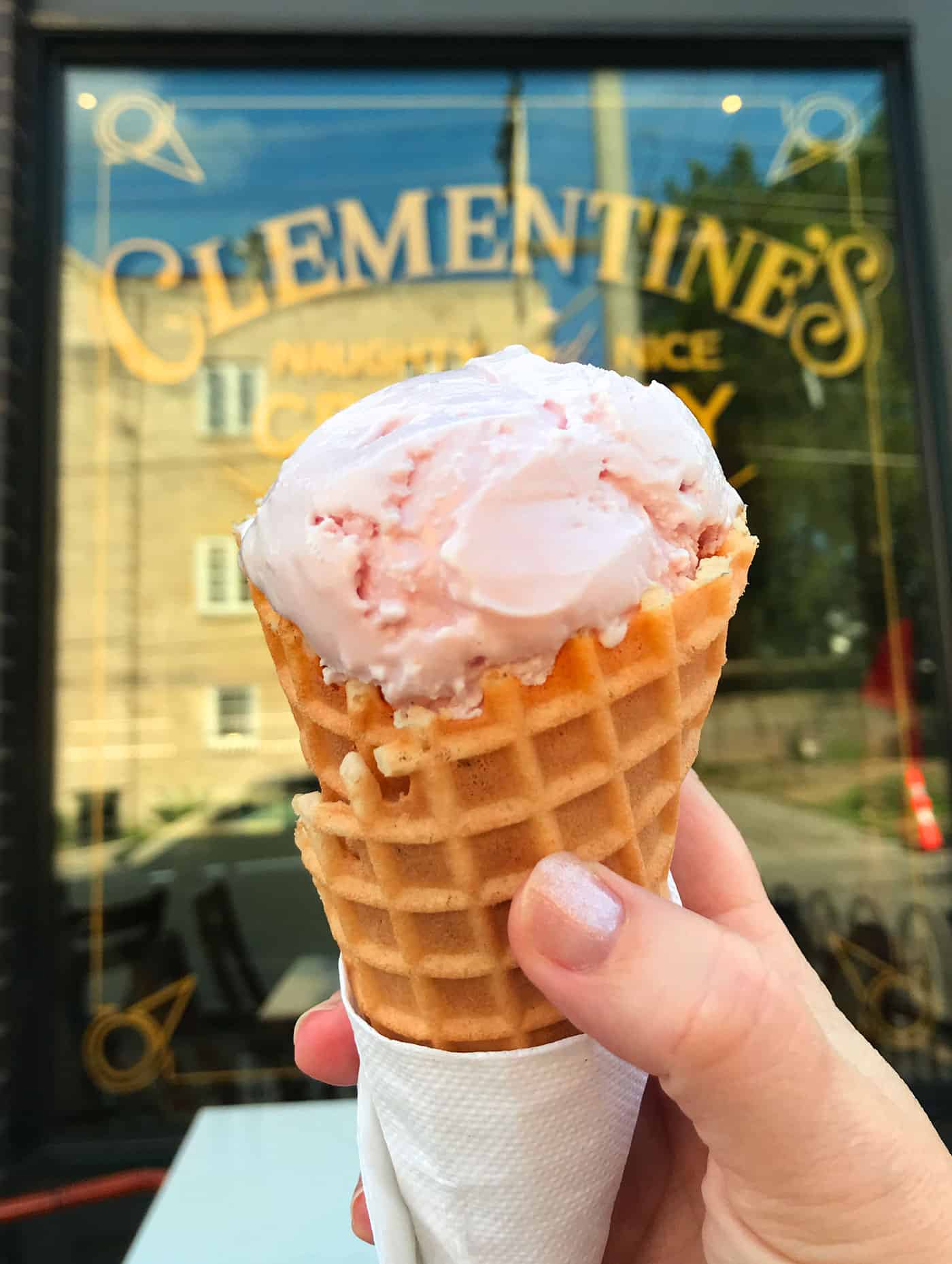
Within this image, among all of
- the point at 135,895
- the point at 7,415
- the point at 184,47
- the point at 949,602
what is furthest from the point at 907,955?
the point at 184,47

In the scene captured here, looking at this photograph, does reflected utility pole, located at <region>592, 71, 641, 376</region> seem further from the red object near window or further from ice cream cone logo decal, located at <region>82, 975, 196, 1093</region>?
the red object near window

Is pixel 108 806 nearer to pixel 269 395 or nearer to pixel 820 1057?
pixel 269 395

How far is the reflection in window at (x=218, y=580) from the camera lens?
2.98 meters

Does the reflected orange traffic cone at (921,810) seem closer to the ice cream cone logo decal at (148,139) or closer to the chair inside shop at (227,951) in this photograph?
the chair inside shop at (227,951)

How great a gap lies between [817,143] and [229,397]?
2.39 meters

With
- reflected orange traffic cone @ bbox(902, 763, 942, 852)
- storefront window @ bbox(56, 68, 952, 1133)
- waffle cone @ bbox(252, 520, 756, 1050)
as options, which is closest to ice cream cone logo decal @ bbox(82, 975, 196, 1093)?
storefront window @ bbox(56, 68, 952, 1133)

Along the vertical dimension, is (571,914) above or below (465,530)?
below

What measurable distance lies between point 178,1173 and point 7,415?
7.39ft

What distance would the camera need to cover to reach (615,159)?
3234 mm

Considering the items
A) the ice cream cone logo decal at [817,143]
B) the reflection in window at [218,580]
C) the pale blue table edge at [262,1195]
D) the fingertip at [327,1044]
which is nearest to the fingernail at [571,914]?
the fingertip at [327,1044]

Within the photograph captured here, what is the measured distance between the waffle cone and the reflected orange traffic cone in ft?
7.67

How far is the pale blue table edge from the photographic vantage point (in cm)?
178

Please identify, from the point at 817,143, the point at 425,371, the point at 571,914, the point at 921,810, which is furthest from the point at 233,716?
the point at 817,143

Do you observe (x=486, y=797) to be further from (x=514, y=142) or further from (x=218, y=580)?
(x=514, y=142)
